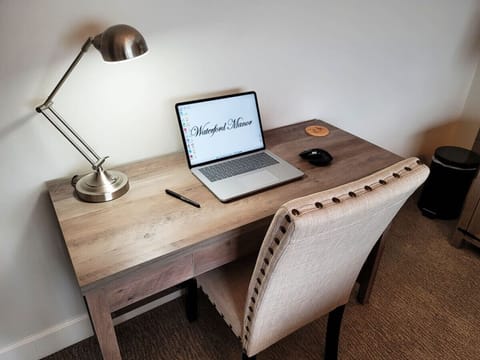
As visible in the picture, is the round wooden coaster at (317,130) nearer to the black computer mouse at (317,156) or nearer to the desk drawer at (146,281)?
the black computer mouse at (317,156)

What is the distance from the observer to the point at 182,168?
4.61 ft

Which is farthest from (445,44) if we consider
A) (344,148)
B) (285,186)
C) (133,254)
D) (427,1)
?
(133,254)

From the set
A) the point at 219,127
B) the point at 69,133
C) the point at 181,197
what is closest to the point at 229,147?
the point at 219,127

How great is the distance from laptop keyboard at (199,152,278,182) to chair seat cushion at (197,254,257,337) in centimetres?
32

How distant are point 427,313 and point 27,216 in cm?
174

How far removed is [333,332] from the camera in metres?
1.44

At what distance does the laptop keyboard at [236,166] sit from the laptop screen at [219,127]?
0.04 meters

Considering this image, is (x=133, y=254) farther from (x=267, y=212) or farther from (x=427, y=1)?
(x=427, y=1)

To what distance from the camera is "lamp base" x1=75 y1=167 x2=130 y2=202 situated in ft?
3.92

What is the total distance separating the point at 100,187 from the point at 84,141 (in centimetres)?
17

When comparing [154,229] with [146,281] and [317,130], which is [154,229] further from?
[317,130]

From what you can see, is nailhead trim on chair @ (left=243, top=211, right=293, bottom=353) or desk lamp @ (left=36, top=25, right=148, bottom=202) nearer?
nailhead trim on chair @ (left=243, top=211, right=293, bottom=353)

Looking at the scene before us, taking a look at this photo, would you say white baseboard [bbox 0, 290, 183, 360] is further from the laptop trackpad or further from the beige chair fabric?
the laptop trackpad

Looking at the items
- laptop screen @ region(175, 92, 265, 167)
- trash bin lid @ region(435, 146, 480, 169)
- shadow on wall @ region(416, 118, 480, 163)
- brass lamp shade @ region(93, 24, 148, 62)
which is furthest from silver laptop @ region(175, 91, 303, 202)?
shadow on wall @ region(416, 118, 480, 163)
